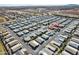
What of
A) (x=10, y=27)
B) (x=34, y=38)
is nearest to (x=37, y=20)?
(x=34, y=38)

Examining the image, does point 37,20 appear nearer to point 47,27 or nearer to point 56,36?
point 47,27

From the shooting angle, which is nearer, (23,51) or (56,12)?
(23,51)

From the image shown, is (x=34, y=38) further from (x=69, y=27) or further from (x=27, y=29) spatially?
(x=69, y=27)

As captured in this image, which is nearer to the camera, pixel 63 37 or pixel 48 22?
pixel 63 37
